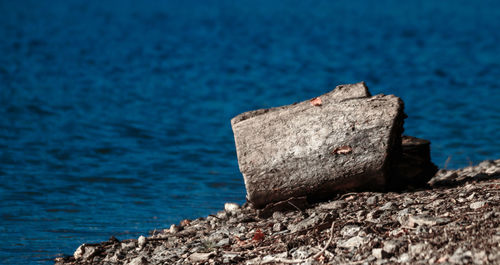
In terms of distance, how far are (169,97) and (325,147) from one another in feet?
37.4

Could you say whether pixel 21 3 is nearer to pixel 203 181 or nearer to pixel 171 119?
pixel 171 119

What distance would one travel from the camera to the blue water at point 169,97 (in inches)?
331

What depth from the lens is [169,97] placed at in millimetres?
17125

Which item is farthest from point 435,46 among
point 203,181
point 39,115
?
point 203,181

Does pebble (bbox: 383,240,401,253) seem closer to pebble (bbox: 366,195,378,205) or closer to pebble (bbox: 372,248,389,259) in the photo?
pebble (bbox: 372,248,389,259)

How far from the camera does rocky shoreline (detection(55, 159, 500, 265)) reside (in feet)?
14.4

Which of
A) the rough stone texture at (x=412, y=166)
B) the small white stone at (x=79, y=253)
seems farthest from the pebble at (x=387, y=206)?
the small white stone at (x=79, y=253)

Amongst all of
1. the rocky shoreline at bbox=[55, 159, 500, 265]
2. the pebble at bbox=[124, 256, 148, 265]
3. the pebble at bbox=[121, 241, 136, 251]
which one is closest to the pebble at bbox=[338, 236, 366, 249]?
the rocky shoreline at bbox=[55, 159, 500, 265]

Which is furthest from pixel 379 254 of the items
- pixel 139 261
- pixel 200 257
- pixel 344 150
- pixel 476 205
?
pixel 139 261

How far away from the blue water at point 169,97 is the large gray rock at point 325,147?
1772mm

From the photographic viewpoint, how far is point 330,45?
2725cm

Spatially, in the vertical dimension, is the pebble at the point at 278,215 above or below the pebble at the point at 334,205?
above

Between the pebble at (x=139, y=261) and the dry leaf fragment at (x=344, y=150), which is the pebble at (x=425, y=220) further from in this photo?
the pebble at (x=139, y=261)

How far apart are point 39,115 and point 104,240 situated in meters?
7.86
